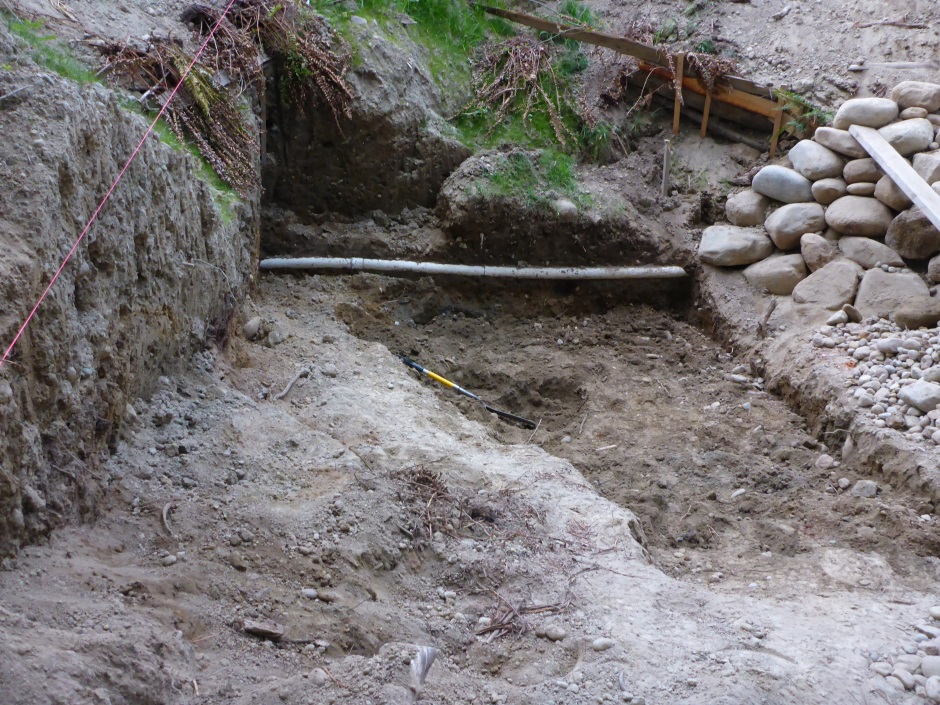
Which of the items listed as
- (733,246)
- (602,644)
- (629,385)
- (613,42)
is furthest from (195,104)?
(733,246)

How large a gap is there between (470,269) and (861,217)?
282 cm

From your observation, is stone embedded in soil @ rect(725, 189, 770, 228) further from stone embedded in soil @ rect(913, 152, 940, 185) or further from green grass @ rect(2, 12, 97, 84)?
green grass @ rect(2, 12, 97, 84)

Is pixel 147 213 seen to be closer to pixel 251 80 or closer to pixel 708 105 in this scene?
pixel 251 80

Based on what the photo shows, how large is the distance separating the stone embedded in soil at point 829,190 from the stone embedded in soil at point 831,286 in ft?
1.89

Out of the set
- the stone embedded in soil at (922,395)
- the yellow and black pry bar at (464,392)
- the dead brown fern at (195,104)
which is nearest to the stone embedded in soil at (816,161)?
the stone embedded in soil at (922,395)

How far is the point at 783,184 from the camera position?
6.62m

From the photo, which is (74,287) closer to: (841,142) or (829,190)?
(829,190)

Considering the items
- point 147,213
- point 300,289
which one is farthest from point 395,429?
point 300,289

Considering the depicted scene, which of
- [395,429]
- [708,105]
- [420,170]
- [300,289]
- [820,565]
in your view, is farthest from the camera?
[708,105]

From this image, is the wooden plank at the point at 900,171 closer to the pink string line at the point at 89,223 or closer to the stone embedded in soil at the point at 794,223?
the stone embedded in soil at the point at 794,223

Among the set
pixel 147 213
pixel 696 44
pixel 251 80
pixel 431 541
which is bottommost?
pixel 431 541

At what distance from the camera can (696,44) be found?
7465mm

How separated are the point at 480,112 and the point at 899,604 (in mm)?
4835

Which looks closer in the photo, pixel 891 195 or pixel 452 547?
pixel 452 547
